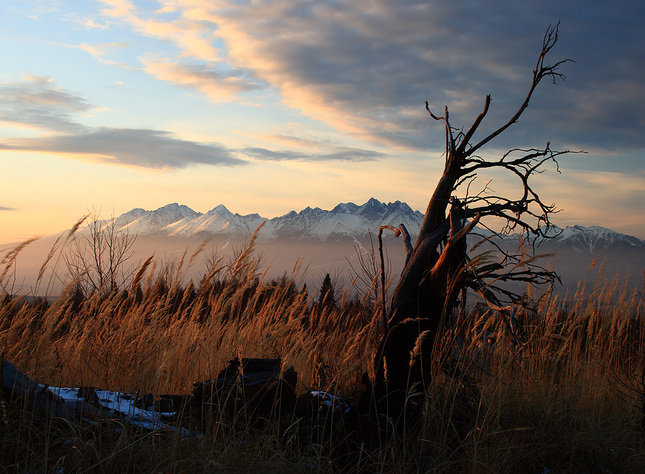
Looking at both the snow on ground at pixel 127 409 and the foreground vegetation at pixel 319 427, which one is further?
the snow on ground at pixel 127 409

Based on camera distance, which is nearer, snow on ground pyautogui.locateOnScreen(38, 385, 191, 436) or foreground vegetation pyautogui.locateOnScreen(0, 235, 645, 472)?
foreground vegetation pyautogui.locateOnScreen(0, 235, 645, 472)

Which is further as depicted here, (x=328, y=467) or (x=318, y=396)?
(x=318, y=396)

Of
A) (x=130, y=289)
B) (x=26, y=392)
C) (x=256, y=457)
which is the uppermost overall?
(x=130, y=289)

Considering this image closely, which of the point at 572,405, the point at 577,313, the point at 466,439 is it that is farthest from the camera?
the point at 577,313

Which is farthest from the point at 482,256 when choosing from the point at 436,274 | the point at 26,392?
the point at 26,392

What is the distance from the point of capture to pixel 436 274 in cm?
305

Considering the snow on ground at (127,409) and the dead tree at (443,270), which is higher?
the dead tree at (443,270)

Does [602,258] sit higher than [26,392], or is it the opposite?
[602,258]

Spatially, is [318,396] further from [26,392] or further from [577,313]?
[577,313]

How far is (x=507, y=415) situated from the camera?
355 cm

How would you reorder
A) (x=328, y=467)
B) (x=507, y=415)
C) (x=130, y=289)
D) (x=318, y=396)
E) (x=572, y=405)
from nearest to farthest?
1. (x=328, y=467)
2. (x=318, y=396)
3. (x=507, y=415)
4. (x=572, y=405)
5. (x=130, y=289)

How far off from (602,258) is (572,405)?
270cm

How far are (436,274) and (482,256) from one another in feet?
1.21

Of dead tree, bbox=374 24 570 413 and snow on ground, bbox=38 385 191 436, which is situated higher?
→ dead tree, bbox=374 24 570 413
